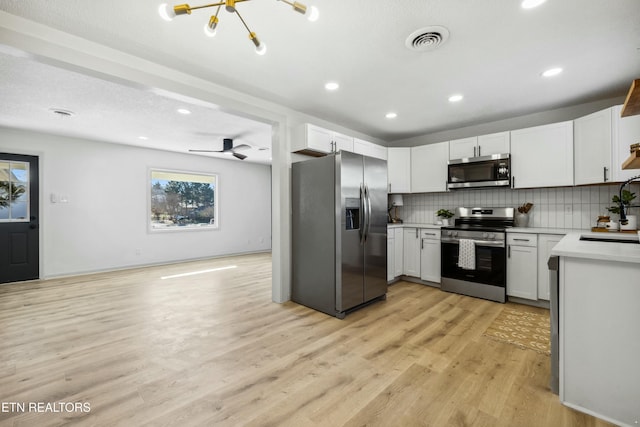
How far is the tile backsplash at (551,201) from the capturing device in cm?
340

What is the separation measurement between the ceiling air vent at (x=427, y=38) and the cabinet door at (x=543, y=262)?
2598 mm

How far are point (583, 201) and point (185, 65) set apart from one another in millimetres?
4729

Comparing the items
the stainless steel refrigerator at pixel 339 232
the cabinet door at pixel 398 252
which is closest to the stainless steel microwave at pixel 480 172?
the cabinet door at pixel 398 252

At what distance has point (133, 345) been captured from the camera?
2.51m

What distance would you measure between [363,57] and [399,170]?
2537 millimetres

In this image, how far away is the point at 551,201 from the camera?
372 centimetres

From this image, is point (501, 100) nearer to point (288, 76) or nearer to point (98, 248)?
point (288, 76)

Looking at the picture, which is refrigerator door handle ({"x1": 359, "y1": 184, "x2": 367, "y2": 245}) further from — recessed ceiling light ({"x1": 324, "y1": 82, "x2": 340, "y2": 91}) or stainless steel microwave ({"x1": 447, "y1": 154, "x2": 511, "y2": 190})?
stainless steel microwave ({"x1": 447, "y1": 154, "x2": 511, "y2": 190})

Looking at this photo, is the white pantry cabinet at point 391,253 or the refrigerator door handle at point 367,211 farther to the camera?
the white pantry cabinet at point 391,253

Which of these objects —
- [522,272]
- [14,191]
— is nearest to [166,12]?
[522,272]

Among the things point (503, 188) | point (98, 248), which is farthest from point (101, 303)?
point (503, 188)

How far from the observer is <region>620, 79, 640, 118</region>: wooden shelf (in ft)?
4.47

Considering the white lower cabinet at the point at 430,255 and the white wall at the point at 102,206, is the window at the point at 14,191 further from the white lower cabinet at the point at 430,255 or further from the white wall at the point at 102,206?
the white lower cabinet at the point at 430,255

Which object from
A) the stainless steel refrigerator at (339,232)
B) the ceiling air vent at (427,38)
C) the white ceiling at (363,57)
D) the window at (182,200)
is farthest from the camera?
the window at (182,200)
